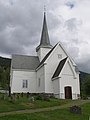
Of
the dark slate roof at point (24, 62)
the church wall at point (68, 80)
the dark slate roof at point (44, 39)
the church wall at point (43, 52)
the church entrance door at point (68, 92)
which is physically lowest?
the church entrance door at point (68, 92)

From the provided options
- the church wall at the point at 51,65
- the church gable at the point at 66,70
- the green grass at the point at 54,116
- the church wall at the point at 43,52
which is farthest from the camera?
the church wall at the point at 43,52

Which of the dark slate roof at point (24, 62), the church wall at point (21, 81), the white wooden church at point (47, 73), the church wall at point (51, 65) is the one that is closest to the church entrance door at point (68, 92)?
the white wooden church at point (47, 73)

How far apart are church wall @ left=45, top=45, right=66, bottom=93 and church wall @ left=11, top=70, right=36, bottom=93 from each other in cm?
595

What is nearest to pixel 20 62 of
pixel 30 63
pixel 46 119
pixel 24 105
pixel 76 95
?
pixel 30 63

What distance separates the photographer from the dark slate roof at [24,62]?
49.9 meters

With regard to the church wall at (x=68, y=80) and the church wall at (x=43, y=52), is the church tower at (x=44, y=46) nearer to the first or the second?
the church wall at (x=43, y=52)

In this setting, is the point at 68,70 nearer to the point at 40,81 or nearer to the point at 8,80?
the point at 40,81

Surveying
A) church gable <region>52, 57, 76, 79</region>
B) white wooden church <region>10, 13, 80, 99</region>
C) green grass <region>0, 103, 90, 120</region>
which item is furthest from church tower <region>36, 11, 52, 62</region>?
green grass <region>0, 103, 90, 120</region>

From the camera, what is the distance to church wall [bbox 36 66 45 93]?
4464cm

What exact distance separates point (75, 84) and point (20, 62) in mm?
15420

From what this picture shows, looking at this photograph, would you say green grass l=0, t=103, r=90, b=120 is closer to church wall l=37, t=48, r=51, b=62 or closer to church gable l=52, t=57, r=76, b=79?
church gable l=52, t=57, r=76, b=79

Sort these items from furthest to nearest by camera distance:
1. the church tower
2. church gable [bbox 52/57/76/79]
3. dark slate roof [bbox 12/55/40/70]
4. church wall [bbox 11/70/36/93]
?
the church tower → dark slate roof [bbox 12/55/40/70] → church wall [bbox 11/70/36/93] → church gable [bbox 52/57/76/79]

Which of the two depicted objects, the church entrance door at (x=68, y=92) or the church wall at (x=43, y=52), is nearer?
the church entrance door at (x=68, y=92)

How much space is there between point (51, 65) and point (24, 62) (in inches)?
Answer: 354
